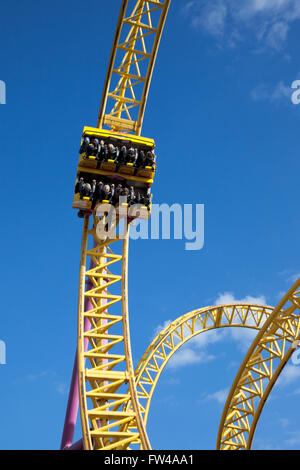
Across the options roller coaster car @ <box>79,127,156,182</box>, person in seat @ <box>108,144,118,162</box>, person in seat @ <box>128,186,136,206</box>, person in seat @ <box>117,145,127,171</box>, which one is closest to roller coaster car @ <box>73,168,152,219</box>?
person in seat @ <box>128,186,136,206</box>

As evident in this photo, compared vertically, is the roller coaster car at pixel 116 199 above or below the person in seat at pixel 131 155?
below

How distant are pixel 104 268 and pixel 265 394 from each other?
26.5 feet

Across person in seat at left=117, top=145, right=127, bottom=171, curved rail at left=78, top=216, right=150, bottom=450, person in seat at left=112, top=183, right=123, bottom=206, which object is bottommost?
curved rail at left=78, top=216, right=150, bottom=450

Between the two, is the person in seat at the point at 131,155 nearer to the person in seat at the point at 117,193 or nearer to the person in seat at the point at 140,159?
the person in seat at the point at 140,159

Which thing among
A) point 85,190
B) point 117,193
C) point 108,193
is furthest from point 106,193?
point 85,190

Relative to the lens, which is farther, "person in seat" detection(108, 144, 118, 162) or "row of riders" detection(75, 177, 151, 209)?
"person in seat" detection(108, 144, 118, 162)

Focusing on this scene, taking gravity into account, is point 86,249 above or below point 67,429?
above

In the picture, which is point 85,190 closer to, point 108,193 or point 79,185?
point 79,185

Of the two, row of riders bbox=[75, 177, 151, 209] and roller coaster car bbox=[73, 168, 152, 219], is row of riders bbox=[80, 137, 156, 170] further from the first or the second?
row of riders bbox=[75, 177, 151, 209]

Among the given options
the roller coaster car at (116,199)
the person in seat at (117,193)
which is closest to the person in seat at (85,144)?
the roller coaster car at (116,199)
